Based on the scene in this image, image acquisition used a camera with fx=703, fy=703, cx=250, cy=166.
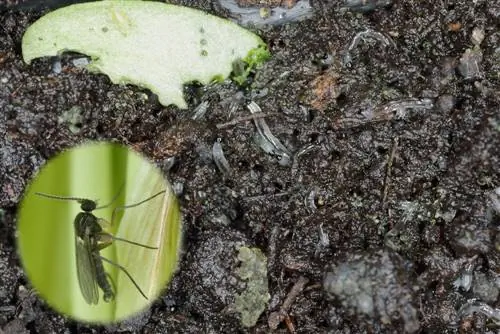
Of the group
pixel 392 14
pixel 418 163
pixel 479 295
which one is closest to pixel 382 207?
pixel 418 163

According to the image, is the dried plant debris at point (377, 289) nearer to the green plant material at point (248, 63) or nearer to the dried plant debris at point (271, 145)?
the dried plant debris at point (271, 145)

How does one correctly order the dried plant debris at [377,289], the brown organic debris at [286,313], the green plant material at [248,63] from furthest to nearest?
the green plant material at [248,63]
the brown organic debris at [286,313]
the dried plant debris at [377,289]

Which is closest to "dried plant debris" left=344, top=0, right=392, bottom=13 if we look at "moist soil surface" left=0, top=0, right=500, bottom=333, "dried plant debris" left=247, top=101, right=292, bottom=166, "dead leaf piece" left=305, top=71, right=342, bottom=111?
"moist soil surface" left=0, top=0, right=500, bottom=333

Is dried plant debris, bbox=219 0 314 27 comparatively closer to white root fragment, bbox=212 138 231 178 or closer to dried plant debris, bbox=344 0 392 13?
dried plant debris, bbox=344 0 392 13

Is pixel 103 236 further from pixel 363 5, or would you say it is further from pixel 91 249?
pixel 363 5

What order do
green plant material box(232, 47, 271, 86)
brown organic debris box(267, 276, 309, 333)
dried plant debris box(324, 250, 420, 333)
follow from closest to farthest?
dried plant debris box(324, 250, 420, 333) → brown organic debris box(267, 276, 309, 333) → green plant material box(232, 47, 271, 86)

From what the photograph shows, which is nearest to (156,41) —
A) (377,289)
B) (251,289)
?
(251,289)

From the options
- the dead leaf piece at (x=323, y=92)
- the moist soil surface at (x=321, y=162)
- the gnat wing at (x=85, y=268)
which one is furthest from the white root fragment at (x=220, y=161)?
the gnat wing at (x=85, y=268)
